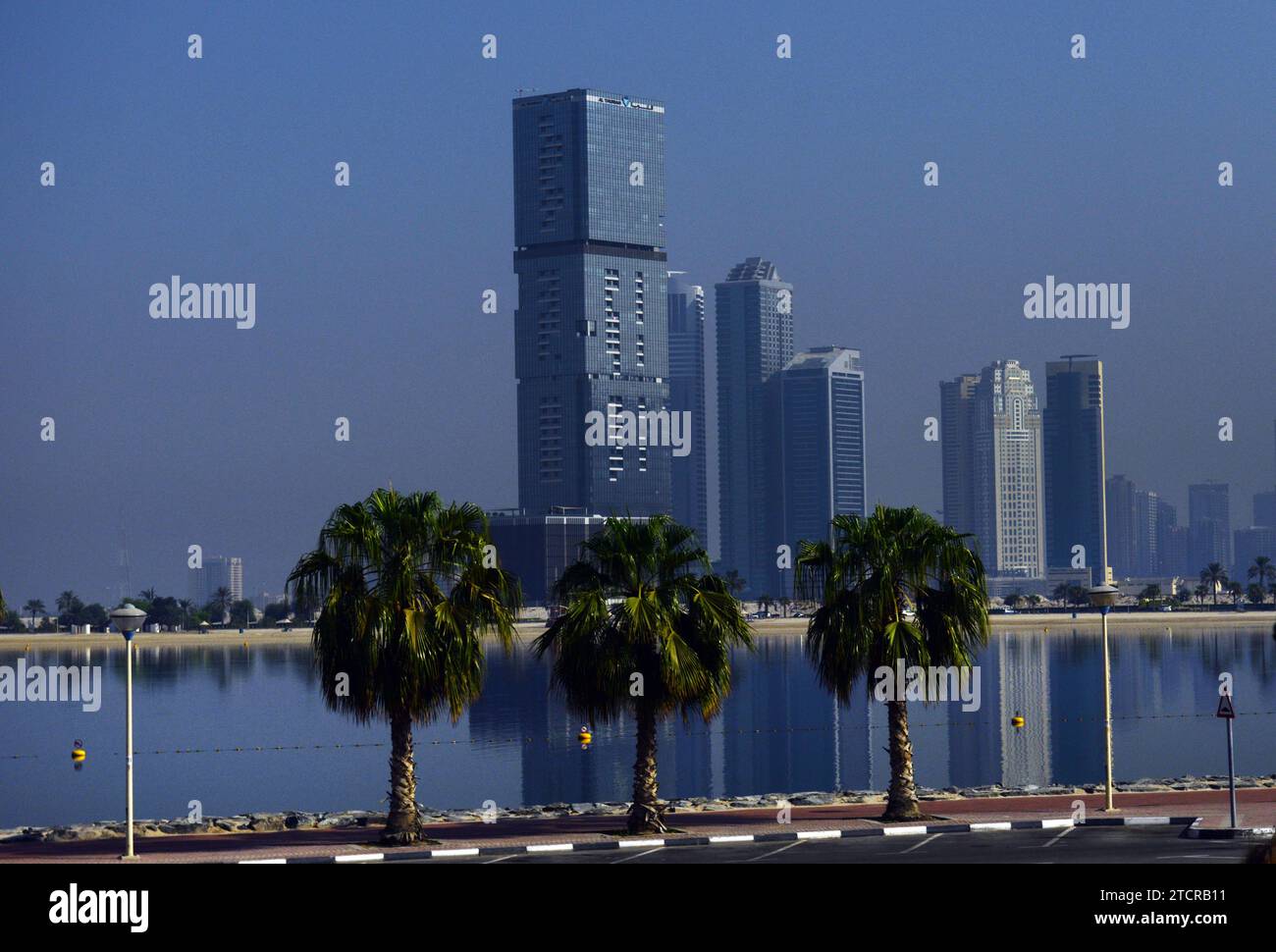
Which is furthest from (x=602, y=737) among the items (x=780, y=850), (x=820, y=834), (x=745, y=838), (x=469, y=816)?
(x=780, y=850)

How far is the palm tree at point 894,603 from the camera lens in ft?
117

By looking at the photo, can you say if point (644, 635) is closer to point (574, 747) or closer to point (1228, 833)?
point (1228, 833)

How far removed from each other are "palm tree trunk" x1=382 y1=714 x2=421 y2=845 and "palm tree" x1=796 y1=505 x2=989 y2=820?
9319mm

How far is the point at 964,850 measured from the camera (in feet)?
101

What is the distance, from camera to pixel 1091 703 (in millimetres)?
110062

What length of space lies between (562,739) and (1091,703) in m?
39.9

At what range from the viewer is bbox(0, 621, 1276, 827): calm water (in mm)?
70312

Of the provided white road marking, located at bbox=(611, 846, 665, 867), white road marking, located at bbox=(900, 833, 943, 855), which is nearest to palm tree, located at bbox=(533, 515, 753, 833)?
white road marking, located at bbox=(611, 846, 665, 867)

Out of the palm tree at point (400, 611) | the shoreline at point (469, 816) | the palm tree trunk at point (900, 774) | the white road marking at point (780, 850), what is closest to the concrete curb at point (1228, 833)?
the palm tree trunk at point (900, 774)

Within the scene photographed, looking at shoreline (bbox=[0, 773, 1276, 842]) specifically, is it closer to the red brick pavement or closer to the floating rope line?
the red brick pavement

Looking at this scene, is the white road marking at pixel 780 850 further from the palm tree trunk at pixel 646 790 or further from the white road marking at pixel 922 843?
the palm tree trunk at pixel 646 790

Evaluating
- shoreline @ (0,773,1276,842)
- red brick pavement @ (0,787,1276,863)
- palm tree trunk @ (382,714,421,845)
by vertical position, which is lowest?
shoreline @ (0,773,1276,842)

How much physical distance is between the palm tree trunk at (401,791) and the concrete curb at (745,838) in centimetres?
144
